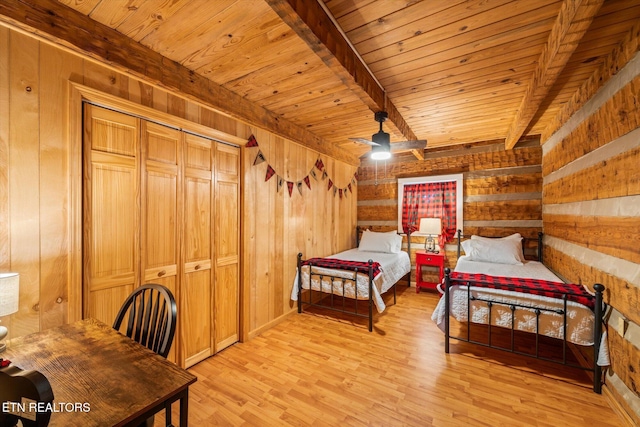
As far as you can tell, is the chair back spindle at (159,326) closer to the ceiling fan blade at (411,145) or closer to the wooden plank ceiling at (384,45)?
the wooden plank ceiling at (384,45)

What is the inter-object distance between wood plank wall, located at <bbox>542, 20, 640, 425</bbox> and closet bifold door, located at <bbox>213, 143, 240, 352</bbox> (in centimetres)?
287

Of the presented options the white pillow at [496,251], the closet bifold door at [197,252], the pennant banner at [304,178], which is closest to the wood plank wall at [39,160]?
the closet bifold door at [197,252]

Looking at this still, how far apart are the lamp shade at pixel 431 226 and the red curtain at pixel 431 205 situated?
286 mm

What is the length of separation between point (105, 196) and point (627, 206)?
330cm

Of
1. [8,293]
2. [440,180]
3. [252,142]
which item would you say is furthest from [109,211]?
[440,180]

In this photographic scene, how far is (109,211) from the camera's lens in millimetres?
1744

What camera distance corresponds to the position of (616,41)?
1.73 metres

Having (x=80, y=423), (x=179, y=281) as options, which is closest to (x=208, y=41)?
(x=179, y=281)

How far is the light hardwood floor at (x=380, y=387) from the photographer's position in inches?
66.3

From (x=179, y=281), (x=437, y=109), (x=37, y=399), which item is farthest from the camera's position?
(x=437, y=109)

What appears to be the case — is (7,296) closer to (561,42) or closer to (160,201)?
(160,201)

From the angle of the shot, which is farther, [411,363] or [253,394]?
[411,363]

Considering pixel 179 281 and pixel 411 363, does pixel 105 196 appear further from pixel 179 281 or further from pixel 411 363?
pixel 411 363

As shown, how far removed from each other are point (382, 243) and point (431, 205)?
1035 millimetres
